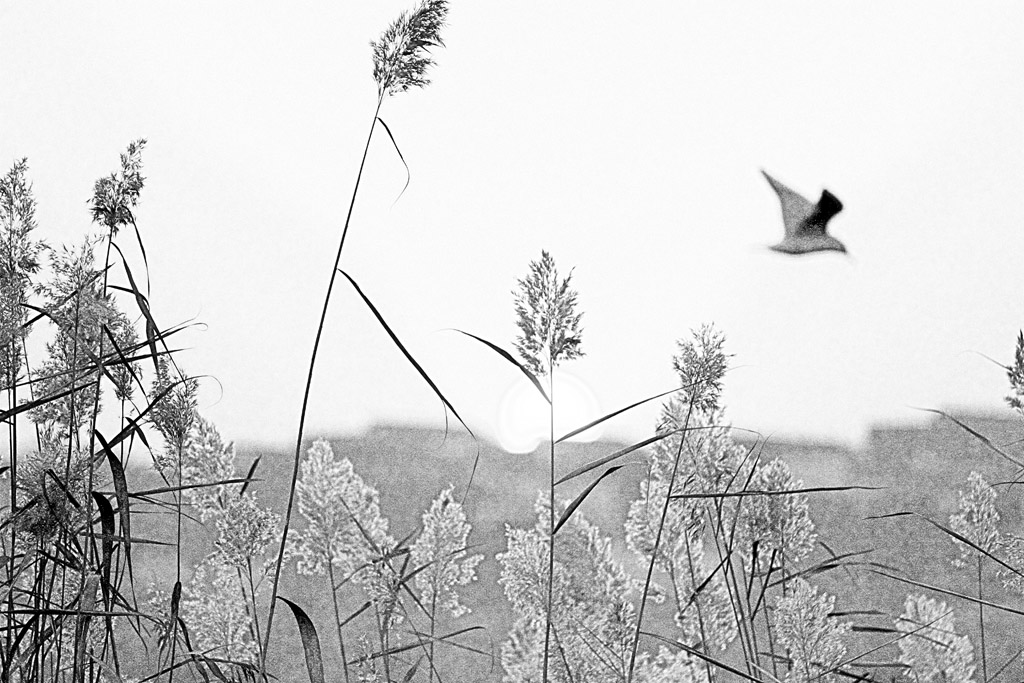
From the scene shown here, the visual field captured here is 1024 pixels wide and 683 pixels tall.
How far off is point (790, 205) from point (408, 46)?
823mm

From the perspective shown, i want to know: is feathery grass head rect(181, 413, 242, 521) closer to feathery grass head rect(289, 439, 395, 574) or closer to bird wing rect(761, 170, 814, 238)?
feathery grass head rect(289, 439, 395, 574)

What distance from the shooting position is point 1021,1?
1.51 metres

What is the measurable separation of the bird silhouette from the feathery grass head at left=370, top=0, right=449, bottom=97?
78 cm

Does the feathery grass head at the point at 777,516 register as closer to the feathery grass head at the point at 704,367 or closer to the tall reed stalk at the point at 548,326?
the feathery grass head at the point at 704,367

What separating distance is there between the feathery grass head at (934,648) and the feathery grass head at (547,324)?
1.79 ft

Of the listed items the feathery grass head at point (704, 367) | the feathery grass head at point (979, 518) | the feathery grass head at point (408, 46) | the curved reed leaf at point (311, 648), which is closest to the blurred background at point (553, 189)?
the feathery grass head at point (979, 518)

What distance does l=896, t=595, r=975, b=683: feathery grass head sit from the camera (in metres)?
1.06

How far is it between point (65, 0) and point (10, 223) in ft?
2.30

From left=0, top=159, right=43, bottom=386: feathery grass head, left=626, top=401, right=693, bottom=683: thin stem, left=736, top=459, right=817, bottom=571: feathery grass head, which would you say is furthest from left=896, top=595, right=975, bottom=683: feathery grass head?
left=0, top=159, right=43, bottom=386: feathery grass head

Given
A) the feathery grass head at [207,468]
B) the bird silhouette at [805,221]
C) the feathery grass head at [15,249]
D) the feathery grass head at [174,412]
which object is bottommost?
the feathery grass head at [207,468]

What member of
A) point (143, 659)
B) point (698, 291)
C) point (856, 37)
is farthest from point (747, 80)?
point (143, 659)

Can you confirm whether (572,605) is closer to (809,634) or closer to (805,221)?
(809,634)

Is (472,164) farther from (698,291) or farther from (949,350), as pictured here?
(949,350)

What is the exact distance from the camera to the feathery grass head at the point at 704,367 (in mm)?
918
